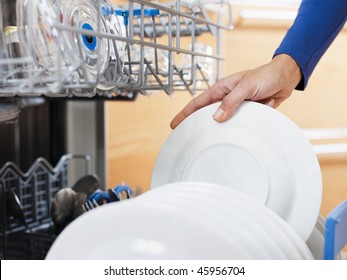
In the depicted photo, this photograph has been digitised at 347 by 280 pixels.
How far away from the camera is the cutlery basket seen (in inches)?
36.4

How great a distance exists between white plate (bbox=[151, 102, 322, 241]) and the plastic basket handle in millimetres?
148

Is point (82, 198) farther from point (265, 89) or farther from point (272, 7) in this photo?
Answer: point (272, 7)

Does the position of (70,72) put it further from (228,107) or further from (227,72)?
(227,72)

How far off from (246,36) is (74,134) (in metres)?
0.51

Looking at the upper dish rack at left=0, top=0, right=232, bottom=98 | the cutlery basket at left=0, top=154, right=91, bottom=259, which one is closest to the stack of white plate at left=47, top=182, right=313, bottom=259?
the upper dish rack at left=0, top=0, right=232, bottom=98

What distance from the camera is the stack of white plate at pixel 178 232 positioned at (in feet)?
1.39

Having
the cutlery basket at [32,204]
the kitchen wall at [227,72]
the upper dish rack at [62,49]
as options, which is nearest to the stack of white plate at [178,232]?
the upper dish rack at [62,49]

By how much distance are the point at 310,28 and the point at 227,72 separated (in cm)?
68

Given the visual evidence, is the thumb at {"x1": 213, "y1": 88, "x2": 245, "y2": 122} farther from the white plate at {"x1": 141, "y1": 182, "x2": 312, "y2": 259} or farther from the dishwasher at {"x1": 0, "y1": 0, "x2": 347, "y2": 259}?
the white plate at {"x1": 141, "y1": 182, "x2": 312, "y2": 259}

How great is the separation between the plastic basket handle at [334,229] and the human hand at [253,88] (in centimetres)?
24

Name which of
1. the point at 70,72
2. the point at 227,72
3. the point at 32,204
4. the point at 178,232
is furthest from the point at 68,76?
the point at 227,72

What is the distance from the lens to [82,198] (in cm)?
97

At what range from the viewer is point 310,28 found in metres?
0.74
